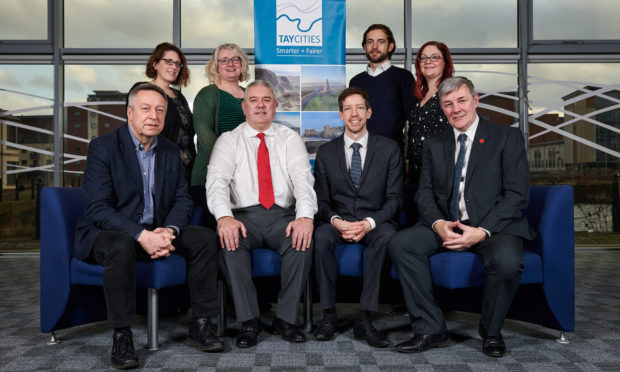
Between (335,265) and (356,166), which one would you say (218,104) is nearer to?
(356,166)

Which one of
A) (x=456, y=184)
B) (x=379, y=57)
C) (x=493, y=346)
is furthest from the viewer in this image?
(x=379, y=57)

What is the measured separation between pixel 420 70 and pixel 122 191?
80.1 inches

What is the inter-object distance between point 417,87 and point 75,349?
257 cm

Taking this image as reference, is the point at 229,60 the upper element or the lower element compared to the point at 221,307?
upper

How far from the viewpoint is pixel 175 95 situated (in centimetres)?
329

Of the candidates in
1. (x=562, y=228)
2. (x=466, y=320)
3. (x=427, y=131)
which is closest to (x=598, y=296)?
(x=466, y=320)

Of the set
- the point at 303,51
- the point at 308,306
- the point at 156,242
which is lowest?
the point at 308,306

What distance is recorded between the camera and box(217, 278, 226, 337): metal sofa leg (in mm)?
2572

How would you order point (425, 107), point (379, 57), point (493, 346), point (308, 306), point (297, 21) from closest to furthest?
1. point (493, 346)
2. point (308, 306)
3. point (425, 107)
4. point (379, 57)
5. point (297, 21)

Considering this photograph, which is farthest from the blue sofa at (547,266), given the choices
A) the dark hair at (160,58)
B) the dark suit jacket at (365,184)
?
the dark hair at (160,58)

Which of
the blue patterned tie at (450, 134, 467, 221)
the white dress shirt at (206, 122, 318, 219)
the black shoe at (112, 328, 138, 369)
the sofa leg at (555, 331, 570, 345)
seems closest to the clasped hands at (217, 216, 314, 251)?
the white dress shirt at (206, 122, 318, 219)

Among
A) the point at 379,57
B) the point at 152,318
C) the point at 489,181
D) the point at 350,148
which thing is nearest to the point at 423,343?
the point at 489,181

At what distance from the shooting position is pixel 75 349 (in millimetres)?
2377

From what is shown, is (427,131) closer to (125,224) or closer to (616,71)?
(125,224)
